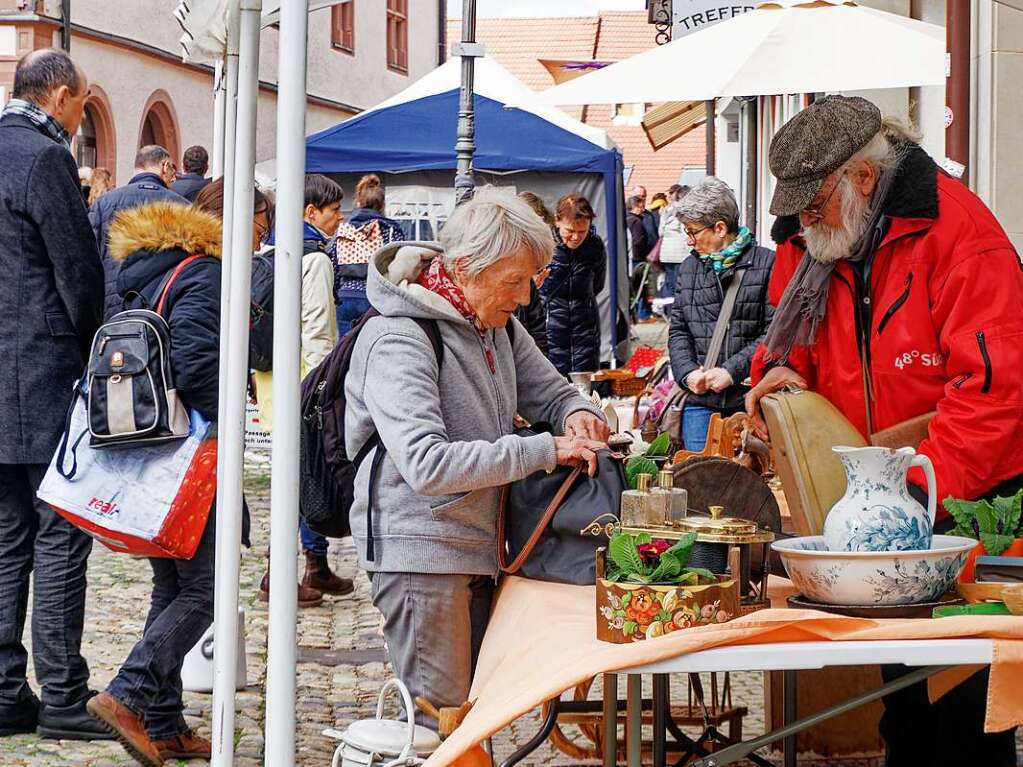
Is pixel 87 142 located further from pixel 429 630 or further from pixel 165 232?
pixel 429 630

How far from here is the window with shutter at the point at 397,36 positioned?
31.3 meters

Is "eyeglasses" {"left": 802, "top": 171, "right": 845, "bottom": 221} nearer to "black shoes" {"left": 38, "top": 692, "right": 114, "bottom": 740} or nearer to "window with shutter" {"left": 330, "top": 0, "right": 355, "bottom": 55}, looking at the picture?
"black shoes" {"left": 38, "top": 692, "right": 114, "bottom": 740}

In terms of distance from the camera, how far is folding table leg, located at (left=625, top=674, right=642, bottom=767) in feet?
8.34

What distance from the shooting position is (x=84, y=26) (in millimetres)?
19125

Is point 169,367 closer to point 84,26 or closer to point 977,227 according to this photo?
point 977,227

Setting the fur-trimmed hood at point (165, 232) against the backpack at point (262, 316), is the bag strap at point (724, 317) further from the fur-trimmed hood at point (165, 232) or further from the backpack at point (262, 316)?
the fur-trimmed hood at point (165, 232)

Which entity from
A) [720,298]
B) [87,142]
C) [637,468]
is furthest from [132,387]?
[87,142]

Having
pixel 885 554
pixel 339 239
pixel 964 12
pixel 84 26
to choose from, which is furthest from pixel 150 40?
pixel 885 554

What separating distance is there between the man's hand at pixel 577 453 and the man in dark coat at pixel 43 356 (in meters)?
2.06

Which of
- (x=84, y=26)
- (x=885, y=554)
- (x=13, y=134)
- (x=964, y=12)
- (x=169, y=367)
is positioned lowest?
(x=885, y=554)

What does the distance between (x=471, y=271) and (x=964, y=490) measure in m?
1.10

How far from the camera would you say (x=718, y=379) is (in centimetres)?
651

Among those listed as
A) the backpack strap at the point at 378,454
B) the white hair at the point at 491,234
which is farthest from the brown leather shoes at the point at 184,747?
the white hair at the point at 491,234

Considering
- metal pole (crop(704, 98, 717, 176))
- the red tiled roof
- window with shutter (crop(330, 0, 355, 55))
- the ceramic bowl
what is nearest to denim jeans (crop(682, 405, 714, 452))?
the ceramic bowl
